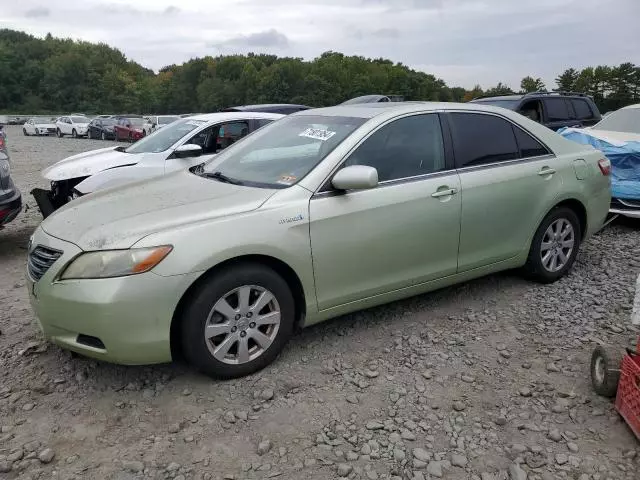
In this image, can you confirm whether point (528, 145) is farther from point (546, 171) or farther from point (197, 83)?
point (197, 83)

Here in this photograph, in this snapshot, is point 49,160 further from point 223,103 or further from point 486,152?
point 223,103

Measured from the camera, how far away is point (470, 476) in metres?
2.55

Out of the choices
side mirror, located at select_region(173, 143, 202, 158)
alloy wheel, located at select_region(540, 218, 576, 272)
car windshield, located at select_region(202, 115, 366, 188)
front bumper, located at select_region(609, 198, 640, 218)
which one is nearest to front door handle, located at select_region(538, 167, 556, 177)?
alloy wheel, located at select_region(540, 218, 576, 272)

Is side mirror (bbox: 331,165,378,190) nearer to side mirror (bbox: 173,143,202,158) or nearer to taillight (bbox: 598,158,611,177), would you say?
taillight (bbox: 598,158,611,177)

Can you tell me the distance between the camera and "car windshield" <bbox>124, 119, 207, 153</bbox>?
294 inches

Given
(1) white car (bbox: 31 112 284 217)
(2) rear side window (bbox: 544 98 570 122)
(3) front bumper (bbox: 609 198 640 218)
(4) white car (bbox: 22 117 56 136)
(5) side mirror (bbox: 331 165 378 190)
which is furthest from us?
(4) white car (bbox: 22 117 56 136)

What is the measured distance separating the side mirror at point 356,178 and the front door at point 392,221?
4.3 inches

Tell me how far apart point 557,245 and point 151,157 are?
503 centimetres

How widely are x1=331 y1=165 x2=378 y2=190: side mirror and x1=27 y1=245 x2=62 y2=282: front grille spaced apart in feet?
5.49

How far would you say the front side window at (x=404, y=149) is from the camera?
373 cm


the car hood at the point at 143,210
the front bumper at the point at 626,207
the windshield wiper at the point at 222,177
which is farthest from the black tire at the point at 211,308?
the front bumper at the point at 626,207

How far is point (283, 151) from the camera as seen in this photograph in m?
4.00

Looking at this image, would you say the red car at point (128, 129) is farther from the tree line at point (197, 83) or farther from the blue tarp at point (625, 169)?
the tree line at point (197, 83)

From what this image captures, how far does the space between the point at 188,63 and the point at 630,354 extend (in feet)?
335
